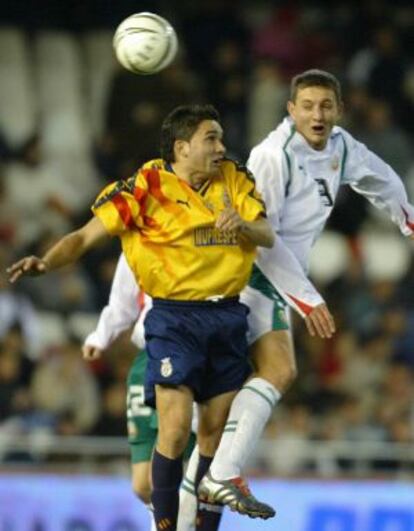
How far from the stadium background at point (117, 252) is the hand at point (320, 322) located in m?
3.66

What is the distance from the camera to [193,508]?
32.7 ft

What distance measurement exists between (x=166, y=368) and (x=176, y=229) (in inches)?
24.8

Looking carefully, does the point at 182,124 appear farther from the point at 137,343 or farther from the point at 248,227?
the point at 137,343

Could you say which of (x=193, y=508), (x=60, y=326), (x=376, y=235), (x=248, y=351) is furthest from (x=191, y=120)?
(x=376, y=235)

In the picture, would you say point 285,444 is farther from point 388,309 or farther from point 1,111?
point 1,111

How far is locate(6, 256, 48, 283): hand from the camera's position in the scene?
9047 millimetres

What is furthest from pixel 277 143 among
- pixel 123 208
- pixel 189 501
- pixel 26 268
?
pixel 189 501

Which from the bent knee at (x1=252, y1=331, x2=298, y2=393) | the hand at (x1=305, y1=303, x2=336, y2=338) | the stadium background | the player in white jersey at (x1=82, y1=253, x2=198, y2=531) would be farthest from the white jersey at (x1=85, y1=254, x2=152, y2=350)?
the stadium background

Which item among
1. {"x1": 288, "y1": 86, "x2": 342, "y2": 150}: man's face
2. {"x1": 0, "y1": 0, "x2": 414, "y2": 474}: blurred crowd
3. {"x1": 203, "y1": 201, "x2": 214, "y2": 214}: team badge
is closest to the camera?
{"x1": 203, "y1": 201, "x2": 214, "y2": 214}: team badge

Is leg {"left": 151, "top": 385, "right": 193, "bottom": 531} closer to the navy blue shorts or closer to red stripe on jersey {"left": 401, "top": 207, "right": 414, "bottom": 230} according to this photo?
the navy blue shorts

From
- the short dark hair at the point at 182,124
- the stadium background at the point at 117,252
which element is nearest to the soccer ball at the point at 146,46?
the short dark hair at the point at 182,124

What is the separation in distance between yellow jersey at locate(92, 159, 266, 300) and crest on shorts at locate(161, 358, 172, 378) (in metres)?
0.30

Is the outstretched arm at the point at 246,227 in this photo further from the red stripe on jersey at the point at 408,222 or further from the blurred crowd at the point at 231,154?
the blurred crowd at the point at 231,154

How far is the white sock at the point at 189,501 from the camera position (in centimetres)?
991
